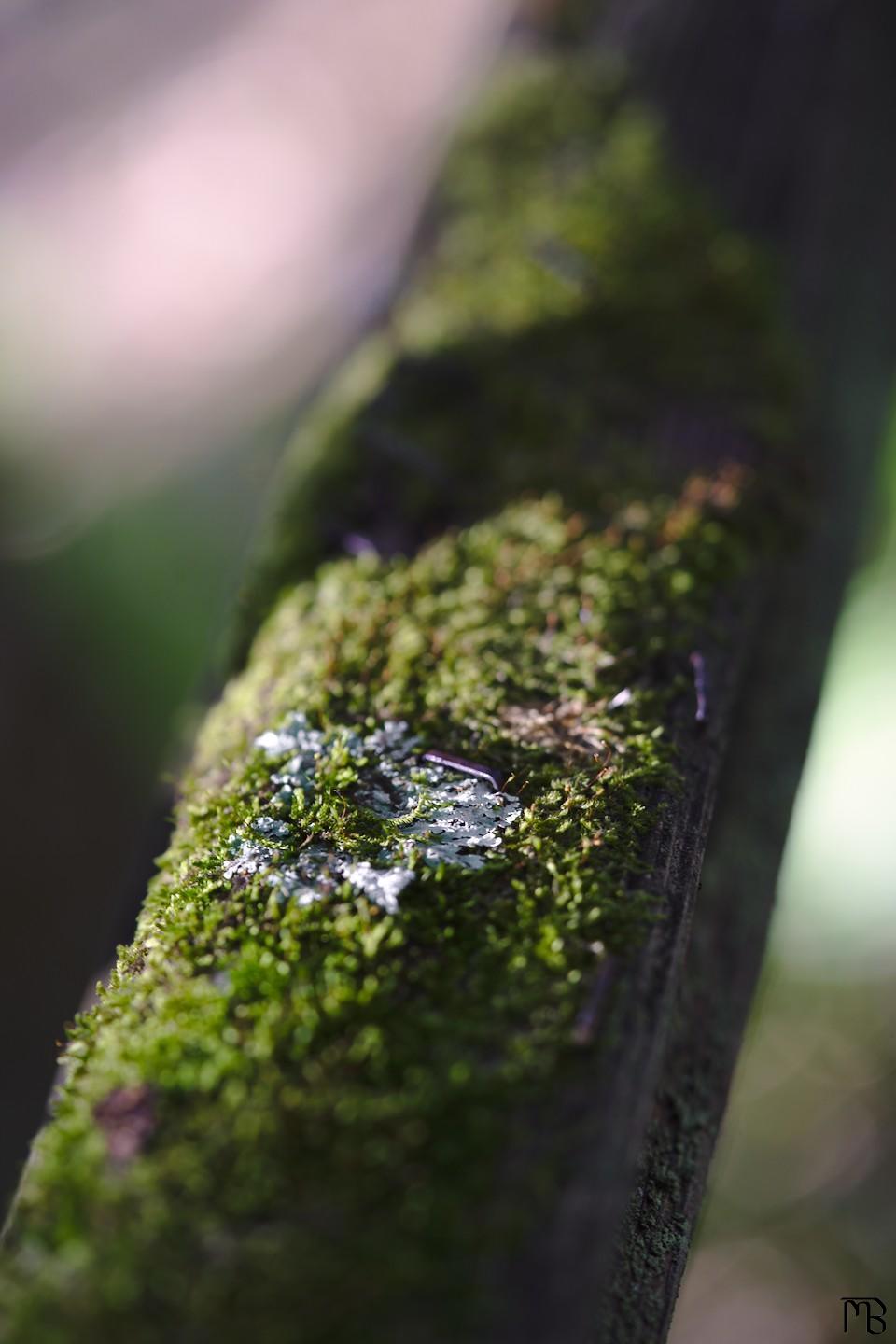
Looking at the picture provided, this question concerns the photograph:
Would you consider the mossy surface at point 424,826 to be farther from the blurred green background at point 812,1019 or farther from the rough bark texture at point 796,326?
the blurred green background at point 812,1019

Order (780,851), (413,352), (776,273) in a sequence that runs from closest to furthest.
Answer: (780,851) → (413,352) → (776,273)

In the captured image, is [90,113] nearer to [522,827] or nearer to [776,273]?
[776,273]

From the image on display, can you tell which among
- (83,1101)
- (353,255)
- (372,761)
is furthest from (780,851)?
(353,255)

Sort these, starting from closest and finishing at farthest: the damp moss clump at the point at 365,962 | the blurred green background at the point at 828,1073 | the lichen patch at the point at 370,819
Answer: the damp moss clump at the point at 365,962
the lichen patch at the point at 370,819
the blurred green background at the point at 828,1073
